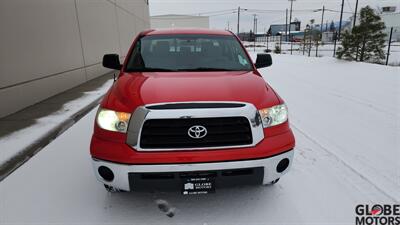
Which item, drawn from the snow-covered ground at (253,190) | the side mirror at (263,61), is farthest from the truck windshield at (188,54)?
the snow-covered ground at (253,190)

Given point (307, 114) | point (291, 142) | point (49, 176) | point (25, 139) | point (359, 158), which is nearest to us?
point (291, 142)

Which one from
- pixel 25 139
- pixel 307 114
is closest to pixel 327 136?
pixel 307 114

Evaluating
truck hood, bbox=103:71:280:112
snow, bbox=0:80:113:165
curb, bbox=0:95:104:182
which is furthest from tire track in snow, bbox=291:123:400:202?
snow, bbox=0:80:113:165

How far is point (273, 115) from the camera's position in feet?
8.88

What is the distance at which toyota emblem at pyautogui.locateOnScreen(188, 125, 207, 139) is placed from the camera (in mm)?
2439

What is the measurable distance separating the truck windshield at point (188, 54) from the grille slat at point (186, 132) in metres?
1.26

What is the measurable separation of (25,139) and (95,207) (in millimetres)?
2437

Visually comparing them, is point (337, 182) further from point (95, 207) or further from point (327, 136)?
point (95, 207)

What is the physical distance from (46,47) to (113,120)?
6159 millimetres

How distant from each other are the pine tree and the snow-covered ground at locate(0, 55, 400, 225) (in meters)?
10.2

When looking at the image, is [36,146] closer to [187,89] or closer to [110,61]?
[110,61]

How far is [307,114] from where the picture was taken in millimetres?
5992

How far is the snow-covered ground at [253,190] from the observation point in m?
2.77

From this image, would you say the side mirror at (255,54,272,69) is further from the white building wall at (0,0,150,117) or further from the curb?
the white building wall at (0,0,150,117)
